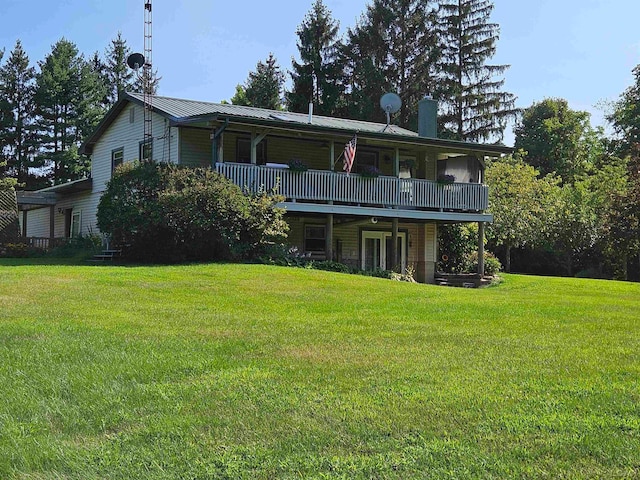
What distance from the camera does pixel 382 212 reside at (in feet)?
74.2

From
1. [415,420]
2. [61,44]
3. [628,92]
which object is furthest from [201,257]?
[628,92]

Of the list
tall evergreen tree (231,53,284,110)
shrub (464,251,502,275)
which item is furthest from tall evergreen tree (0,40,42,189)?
shrub (464,251,502,275)

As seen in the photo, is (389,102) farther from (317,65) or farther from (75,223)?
(317,65)

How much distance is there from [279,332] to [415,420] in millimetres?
3783

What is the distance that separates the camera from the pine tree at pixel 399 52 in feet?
146

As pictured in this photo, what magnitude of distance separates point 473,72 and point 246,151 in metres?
27.0

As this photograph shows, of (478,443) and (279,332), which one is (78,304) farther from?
(478,443)

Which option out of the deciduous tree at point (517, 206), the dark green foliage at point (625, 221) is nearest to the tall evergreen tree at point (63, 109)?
the deciduous tree at point (517, 206)

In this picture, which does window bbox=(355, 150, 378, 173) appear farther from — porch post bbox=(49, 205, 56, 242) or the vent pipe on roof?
porch post bbox=(49, 205, 56, 242)

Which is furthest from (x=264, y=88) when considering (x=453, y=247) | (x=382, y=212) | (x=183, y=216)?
(x=183, y=216)

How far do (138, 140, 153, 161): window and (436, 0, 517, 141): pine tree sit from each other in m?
25.6

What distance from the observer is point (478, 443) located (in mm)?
4273

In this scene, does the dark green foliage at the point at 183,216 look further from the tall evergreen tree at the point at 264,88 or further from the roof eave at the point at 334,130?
the tall evergreen tree at the point at 264,88

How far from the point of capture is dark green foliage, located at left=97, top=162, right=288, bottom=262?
59.4 ft
